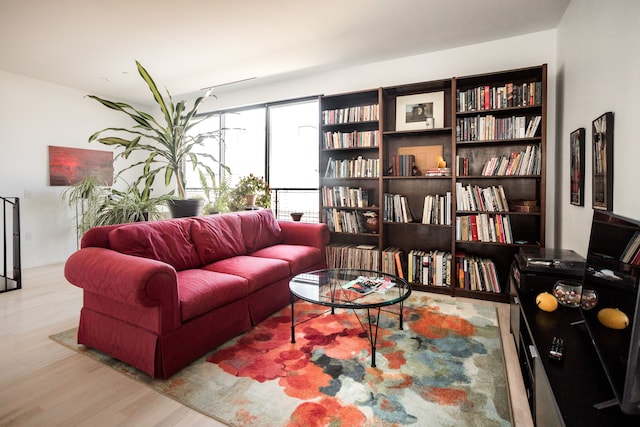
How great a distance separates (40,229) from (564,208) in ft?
21.4

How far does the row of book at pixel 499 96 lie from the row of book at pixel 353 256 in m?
1.79

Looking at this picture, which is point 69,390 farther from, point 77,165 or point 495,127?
point 77,165

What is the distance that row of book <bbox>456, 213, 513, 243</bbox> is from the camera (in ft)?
10.3

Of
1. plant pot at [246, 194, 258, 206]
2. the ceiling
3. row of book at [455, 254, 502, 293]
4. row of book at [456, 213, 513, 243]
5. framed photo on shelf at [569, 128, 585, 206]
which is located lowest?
row of book at [455, 254, 502, 293]

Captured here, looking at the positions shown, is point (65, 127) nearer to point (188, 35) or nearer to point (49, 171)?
point (49, 171)

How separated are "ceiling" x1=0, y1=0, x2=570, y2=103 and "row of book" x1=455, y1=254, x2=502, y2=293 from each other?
7.44 feet

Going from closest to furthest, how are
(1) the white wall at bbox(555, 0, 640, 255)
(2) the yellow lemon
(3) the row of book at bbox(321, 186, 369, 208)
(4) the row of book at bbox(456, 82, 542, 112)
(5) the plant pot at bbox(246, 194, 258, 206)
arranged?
1. (1) the white wall at bbox(555, 0, 640, 255)
2. (2) the yellow lemon
3. (4) the row of book at bbox(456, 82, 542, 112)
4. (3) the row of book at bbox(321, 186, 369, 208)
5. (5) the plant pot at bbox(246, 194, 258, 206)

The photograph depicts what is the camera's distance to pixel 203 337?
2.11m

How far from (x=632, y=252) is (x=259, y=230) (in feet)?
9.84

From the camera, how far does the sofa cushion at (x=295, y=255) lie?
3.11 meters

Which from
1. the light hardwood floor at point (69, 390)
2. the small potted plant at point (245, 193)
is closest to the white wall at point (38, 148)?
the light hardwood floor at point (69, 390)

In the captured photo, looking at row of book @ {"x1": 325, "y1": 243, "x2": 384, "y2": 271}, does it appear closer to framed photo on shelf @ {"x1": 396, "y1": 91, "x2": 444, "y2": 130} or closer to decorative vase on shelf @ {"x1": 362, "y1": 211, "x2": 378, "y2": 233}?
decorative vase on shelf @ {"x1": 362, "y1": 211, "x2": 378, "y2": 233}

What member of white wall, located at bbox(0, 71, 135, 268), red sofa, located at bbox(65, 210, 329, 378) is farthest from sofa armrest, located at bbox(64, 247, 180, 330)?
white wall, located at bbox(0, 71, 135, 268)

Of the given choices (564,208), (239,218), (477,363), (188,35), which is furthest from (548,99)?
(188,35)
